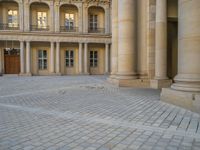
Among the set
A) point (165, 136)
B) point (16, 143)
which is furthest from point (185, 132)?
point (16, 143)

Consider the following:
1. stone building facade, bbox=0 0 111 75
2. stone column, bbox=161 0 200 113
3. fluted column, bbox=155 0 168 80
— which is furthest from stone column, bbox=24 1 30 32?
stone column, bbox=161 0 200 113

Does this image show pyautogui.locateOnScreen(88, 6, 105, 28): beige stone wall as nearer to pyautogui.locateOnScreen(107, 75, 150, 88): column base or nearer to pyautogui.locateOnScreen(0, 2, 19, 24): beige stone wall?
pyautogui.locateOnScreen(0, 2, 19, 24): beige stone wall

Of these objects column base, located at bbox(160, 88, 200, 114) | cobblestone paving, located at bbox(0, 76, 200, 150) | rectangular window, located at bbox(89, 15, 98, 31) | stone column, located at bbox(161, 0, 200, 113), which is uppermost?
rectangular window, located at bbox(89, 15, 98, 31)

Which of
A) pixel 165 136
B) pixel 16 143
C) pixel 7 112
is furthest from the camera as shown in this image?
pixel 7 112

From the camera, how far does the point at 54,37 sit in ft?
112

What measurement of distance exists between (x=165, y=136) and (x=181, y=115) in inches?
84.1

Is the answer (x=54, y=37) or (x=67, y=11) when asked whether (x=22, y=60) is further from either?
(x=67, y=11)

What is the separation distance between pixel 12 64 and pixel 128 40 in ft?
80.6

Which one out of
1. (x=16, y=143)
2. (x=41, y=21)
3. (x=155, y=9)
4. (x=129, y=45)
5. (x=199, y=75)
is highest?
(x=41, y=21)

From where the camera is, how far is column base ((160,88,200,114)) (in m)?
7.41

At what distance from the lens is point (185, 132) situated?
17.5 feet

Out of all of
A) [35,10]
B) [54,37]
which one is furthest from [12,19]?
[54,37]

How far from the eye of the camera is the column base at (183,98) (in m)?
7.41

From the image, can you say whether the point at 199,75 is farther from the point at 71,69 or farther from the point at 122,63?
the point at 71,69
